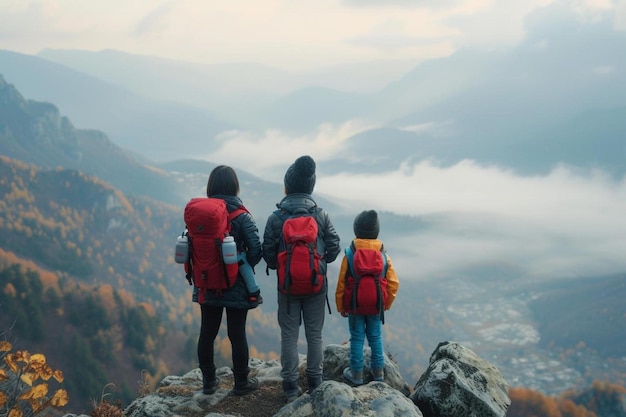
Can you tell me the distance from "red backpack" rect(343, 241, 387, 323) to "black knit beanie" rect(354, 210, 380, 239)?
11.5 inches

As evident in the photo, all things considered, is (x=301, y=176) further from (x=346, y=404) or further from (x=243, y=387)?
(x=243, y=387)

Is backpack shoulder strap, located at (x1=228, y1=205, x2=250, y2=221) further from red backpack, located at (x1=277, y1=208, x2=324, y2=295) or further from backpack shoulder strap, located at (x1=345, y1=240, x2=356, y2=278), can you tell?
backpack shoulder strap, located at (x1=345, y1=240, x2=356, y2=278)


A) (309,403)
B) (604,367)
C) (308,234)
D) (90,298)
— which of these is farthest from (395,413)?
(604,367)

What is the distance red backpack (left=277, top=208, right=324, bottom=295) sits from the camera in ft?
23.2

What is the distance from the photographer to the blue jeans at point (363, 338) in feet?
26.6

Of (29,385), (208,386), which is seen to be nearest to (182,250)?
(29,385)

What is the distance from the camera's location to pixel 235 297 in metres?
7.43

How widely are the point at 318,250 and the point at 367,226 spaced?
107 centimetres

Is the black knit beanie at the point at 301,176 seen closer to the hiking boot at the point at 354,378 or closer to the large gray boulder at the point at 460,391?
the hiking boot at the point at 354,378

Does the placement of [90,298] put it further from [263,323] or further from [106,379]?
[263,323]

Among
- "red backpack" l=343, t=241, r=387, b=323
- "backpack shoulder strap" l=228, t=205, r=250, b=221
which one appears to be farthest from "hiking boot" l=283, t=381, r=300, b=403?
"backpack shoulder strap" l=228, t=205, r=250, b=221

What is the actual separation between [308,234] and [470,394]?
3.98 m

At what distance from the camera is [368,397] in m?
6.79

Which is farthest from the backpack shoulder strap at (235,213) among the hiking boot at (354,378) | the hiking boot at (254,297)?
the hiking boot at (354,378)
